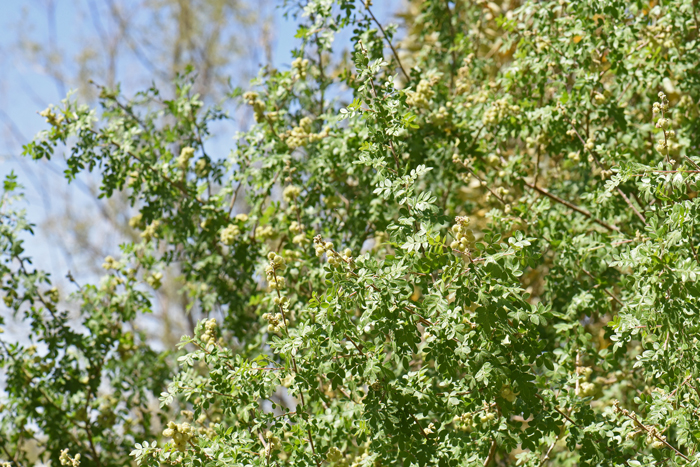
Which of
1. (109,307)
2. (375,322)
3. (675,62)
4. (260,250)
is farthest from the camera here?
(109,307)

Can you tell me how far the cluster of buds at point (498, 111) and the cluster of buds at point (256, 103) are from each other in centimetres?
103

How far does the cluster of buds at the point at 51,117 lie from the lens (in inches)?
113

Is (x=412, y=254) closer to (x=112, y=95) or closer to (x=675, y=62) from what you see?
(x=675, y=62)

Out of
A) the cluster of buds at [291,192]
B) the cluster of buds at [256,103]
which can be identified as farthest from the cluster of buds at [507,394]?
the cluster of buds at [256,103]

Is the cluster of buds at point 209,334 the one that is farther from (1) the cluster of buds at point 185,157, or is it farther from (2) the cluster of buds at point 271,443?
(1) the cluster of buds at point 185,157

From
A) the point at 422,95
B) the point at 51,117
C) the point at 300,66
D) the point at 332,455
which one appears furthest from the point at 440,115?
the point at 51,117

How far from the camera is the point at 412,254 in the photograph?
180 cm

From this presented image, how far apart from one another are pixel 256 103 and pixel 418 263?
4.86 feet

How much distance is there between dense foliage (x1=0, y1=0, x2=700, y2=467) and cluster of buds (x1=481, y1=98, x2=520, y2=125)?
20 mm

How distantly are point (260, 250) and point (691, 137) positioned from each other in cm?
206

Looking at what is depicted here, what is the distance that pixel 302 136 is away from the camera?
9.55ft

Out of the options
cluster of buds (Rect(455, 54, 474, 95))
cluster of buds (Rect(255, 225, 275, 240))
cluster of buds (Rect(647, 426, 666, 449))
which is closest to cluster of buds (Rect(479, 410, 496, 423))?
cluster of buds (Rect(647, 426, 666, 449))

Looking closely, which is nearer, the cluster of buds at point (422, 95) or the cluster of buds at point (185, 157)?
the cluster of buds at point (422, 95)

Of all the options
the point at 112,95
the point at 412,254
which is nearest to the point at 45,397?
the point at 112,95
